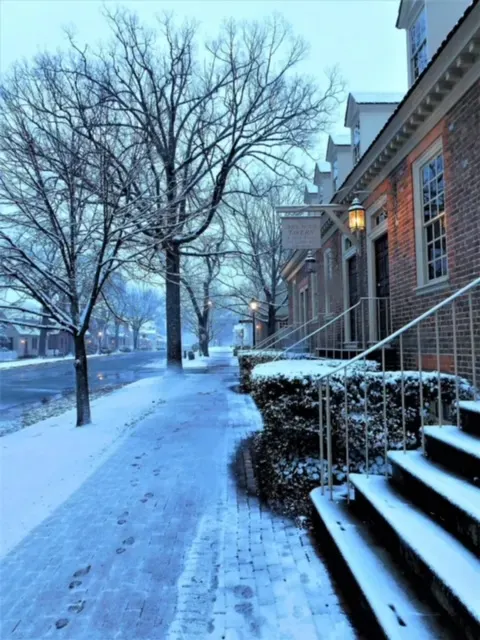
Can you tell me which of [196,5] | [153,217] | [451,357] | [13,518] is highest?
[196,5]

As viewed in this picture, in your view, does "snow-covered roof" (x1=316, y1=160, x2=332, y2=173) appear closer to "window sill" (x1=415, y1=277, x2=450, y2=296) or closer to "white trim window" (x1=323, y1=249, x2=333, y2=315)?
"white trim window" (x1=323, y1=249, x2=333, y2=315)

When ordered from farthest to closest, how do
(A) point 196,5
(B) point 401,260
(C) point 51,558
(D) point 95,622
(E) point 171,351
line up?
(E) point 171,351, (A) point 196,5, (B) point 401,260, (C) point 51,558, (D) point 95,622

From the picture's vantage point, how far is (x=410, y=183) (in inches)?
258

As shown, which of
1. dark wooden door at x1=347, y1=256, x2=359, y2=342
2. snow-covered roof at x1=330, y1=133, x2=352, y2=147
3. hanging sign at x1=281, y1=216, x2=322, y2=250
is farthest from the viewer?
snow-covered roof at x1=330, y1=133, x2=352, y2=147

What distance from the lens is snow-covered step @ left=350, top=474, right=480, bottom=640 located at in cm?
195

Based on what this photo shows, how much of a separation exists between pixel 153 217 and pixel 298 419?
204 inches

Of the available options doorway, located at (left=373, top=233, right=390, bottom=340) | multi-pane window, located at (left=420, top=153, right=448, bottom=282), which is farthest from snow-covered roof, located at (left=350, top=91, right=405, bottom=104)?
multi-pane window, located at (left=420, top=153, right=448, bottom=282)

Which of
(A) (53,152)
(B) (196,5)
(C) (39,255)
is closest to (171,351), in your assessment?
(C) (39,255)

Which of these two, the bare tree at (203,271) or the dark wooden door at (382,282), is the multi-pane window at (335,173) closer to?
the dark wooden door at (382,282)

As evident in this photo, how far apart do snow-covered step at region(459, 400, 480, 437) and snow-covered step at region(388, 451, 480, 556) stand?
16.6 inches

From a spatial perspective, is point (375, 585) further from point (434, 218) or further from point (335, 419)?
point (434, 218)

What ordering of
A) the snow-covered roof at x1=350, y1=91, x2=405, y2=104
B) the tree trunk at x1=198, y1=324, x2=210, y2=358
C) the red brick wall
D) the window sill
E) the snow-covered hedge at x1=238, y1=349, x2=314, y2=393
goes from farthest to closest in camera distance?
1. the tree trunk at x1=198, y1=324, x2=210, y2=358
2. the snow-covered hedge at x1=238, y1=349, x2=314, y2=393
3. the snow-covered roof at x1=350, y1=91, x2=405, y2=104
4. the window sill
5. the red brick wall

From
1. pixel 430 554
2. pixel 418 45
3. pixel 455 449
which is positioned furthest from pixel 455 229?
pixel 430 554

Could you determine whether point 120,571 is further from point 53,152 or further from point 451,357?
point 53,152
